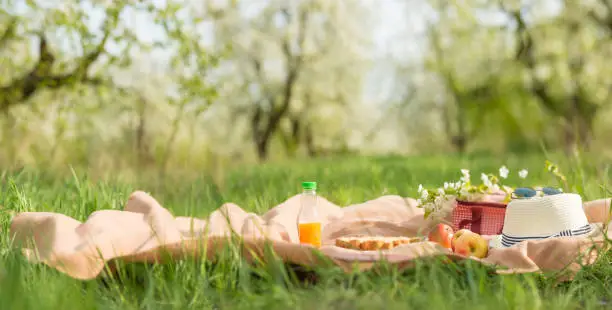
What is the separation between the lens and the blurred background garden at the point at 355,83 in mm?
12977

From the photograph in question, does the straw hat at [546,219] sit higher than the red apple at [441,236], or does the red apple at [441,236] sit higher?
the straw hat at [546,219]

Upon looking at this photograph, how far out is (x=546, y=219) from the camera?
3.73 metres

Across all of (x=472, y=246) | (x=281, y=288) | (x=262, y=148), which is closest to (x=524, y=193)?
(x=472, y=246)

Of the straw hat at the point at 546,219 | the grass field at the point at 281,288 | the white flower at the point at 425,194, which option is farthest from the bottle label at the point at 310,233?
the straw hat at the point at 546,219

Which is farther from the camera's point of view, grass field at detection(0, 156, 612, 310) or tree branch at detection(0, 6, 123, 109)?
tree branch at detection(0, 6, 123, 109)

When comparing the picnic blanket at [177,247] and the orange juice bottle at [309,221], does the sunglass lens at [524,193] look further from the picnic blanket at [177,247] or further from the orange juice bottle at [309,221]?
the orange juice bottle at [309,221]

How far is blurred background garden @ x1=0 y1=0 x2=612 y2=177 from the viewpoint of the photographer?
42.6ft

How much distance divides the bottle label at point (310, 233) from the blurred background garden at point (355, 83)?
19.3 feet

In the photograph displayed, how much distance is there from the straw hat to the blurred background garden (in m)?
6.24

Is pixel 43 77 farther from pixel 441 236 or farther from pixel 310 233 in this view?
pixel 441 236

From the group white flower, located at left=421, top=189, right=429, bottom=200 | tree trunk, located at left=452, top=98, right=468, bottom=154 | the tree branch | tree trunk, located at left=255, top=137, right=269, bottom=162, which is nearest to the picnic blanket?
white flower, located at left=421, top=189, right=429, bottom=200

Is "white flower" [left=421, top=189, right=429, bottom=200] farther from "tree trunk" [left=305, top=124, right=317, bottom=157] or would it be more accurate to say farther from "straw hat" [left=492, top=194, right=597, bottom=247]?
"tree trunk" [left=305, top=124, right=317, bottom=157]

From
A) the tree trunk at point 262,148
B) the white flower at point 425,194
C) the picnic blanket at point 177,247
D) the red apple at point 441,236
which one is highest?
the white flower at point 425,194

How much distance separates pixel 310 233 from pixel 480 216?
1.23 m
